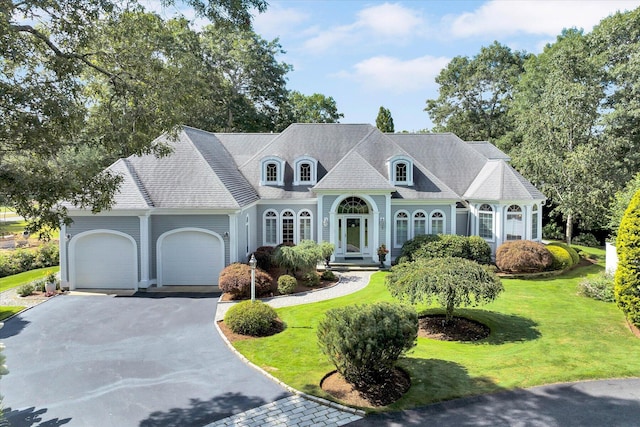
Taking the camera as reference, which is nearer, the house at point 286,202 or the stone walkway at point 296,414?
the stone walkway at point 296,414

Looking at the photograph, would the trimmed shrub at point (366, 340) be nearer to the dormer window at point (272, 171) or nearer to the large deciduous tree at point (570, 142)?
the dormer window at point (272, 171)

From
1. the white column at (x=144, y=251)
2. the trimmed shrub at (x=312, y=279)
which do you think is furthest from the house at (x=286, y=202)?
the trimmed shrub at (x=312, y=279)

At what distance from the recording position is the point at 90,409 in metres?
9.35

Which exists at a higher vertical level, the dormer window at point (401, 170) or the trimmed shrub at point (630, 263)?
the dormer window at point (401, 170)

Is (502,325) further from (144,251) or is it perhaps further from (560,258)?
(144,251)

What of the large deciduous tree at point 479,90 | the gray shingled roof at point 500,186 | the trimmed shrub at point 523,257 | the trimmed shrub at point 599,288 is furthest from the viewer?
the large deciduous tree at point 479,90

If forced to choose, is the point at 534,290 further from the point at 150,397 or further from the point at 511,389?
the point at 150,397

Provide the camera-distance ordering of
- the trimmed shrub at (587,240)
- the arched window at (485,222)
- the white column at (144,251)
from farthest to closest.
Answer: the trimmed shrub at (587,240) → the arched window at (485,222) → the white column at (144,251)

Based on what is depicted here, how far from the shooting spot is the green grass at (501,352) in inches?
404

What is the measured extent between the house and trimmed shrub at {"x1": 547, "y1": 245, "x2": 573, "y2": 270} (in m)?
1.43

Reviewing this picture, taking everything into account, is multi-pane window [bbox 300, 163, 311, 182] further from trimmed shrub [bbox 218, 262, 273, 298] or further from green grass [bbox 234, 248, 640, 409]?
green grass [bbox 234, 248, 640, 409]

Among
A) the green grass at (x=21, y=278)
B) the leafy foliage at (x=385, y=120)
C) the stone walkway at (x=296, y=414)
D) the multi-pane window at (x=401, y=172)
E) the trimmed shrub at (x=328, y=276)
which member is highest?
the leafy foliage at (x=385, y=120)

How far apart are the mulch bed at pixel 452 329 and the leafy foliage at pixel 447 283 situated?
2.04 ft

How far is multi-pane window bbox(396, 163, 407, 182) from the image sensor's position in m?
25.9
